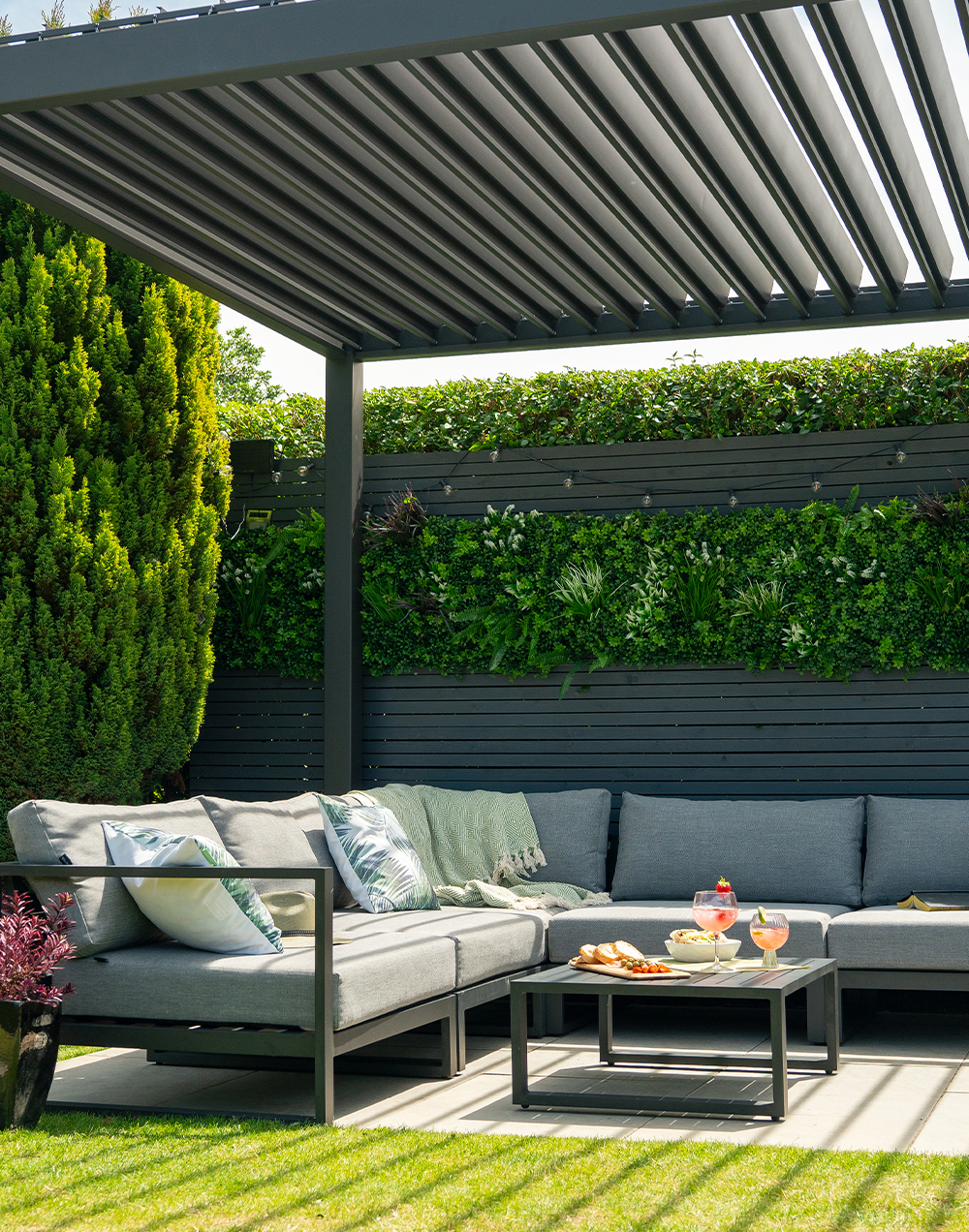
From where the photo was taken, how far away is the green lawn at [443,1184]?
116 inches

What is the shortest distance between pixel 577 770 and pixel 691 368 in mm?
2084

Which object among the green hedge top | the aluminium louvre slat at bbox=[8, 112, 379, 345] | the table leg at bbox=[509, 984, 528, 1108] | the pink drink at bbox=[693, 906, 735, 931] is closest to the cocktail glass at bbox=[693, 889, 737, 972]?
the pink drink at bbox=[693, 906, 735, 931]

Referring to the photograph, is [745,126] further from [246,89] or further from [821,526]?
[821,526]

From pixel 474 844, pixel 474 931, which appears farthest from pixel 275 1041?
pixel 474 844

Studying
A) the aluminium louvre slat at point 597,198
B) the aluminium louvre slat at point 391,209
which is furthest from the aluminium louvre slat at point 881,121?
the aluminium louvre slat at point 391,209

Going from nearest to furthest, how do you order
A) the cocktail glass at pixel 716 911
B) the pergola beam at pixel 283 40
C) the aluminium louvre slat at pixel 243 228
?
1. the pergola beam at pixel 283 40
2. the cocktail glass at pixel 716 911
3. the aluminium louvre slat at pixel 243 228

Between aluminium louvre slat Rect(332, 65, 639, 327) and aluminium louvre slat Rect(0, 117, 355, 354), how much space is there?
3.81 ft

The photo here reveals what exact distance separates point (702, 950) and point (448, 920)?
3.48ft

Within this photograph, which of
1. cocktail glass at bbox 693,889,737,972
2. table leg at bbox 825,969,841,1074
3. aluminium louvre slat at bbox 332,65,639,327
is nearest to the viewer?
cocktail glass at bbox 693,889,737,972

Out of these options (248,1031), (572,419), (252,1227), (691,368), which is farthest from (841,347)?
(252,1227)

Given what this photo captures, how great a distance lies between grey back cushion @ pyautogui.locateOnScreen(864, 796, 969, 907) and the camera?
5.55 metres

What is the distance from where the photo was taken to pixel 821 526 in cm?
627

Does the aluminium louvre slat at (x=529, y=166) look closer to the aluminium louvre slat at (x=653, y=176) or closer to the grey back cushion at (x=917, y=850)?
the aluminium louvre slat at (x=653, y=176)

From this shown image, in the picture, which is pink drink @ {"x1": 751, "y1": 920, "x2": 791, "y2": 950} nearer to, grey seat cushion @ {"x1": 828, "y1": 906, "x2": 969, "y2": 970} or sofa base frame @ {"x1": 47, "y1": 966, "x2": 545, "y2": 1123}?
grey seat cushion @ {"x1": 828, "y1": 906, "x2": 969, "y2": 970}
